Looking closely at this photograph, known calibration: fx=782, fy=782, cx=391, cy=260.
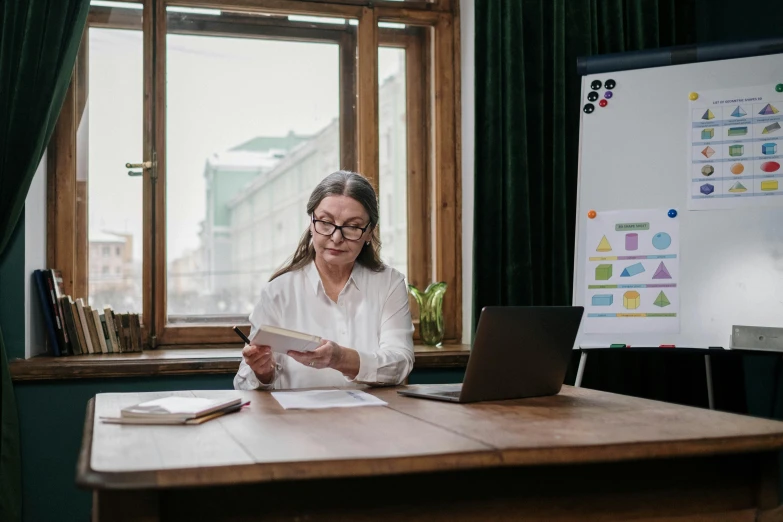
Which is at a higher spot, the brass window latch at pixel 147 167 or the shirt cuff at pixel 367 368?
the brass window latch at pixel 147 167

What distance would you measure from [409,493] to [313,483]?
0.49 ft

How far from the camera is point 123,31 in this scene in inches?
118

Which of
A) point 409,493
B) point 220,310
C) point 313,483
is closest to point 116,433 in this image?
point 313,483

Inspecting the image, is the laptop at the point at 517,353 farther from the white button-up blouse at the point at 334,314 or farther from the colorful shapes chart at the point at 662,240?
the colorful shapes chart at the point at 662,240

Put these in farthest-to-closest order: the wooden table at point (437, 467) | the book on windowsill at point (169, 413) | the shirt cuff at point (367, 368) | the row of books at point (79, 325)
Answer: the row of books at point (79, 325), the shirt cuff at point (367, 368), the book on windowsill at point (169, 413), the wooden table at point (437, 467)

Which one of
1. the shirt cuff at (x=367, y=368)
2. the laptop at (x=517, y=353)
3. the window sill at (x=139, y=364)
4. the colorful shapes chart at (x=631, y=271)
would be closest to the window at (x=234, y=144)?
the window sill at (x=139, y=364)

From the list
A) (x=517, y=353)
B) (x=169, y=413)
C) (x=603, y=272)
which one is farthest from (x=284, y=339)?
(x=603, y=272)

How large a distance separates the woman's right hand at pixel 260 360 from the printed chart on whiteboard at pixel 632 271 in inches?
47.9

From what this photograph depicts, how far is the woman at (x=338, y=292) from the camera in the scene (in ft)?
7.09

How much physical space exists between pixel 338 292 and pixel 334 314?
0.23 ft

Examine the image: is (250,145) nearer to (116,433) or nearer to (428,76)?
(428,76)

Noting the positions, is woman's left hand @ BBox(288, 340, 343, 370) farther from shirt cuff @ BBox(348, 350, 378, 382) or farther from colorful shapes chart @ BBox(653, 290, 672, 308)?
colorful shapes chart @ BBox(653, 290, 672, 308)

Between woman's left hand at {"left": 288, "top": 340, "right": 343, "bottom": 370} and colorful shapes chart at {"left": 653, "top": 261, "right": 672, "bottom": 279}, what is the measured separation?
1.27m

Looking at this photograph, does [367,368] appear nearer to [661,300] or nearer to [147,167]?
[661,300]
